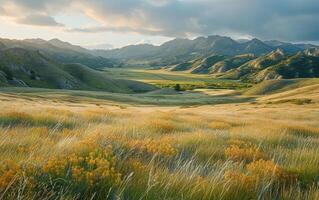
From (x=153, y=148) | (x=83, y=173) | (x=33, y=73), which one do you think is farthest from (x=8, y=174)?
(x=33, y=73)

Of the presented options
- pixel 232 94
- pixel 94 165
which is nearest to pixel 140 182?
pixel 94 165

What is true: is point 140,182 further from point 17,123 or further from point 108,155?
point 17,123

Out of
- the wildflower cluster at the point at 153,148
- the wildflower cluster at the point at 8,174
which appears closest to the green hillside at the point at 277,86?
the wildflower cluster at the point at 153,148

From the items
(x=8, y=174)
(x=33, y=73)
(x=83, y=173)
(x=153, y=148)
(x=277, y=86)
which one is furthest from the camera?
(x=33, y=73)

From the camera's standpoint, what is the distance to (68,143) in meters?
7.18

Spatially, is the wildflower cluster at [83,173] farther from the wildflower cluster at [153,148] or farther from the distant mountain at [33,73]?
the distant mountain at [33,73]

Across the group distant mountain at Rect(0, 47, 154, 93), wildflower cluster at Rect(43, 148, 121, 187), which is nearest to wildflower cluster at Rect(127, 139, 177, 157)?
wildflower cluster at Rect(43, 148, 121, 187)

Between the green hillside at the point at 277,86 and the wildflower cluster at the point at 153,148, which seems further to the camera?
the green hillside at the point at 277,86

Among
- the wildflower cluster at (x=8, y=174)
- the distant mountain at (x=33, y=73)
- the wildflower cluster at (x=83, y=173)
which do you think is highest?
the wildflower cluster at (x=8, y=174)

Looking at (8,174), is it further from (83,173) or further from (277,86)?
(277,86)

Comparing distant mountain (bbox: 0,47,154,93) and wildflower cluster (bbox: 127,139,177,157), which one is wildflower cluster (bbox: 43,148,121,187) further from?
distant mountain (bbox: 0,47,154,93)

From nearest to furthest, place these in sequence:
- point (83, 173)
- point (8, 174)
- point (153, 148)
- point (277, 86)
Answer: point (8, 174), point (83, 173), point (153, 148), point (277, 86)

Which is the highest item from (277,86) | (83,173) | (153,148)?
(83,173)

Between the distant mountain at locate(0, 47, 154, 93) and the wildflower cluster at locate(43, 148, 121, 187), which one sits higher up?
the wildflower cluster at locate(43, 148, 121, 187)
